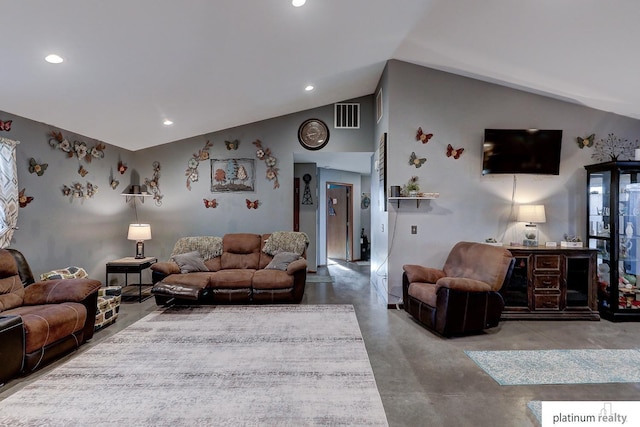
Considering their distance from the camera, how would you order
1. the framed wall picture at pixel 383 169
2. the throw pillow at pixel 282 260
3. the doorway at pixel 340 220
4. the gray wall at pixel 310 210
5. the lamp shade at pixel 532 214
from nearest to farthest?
the lamp shade at pixel 532 214 → the framed wall picture at pixel 383 169 → the throw pillow at pixel 282 260 → the gray wall at pixel 310 210 → the doorway at pixel 340 220

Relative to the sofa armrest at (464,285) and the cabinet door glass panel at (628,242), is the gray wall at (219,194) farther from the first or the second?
the cabinet door glass panel at (628,242)

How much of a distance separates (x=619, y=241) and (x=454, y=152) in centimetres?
223

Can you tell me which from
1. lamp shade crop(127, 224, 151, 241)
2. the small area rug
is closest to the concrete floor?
the small area rug

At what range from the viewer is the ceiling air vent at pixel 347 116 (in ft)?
19.0

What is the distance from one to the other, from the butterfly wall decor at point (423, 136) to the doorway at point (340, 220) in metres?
4.15

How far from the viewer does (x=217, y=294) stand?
4449 millimetres

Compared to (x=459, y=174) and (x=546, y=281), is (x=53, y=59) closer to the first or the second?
(x=459, y=174)

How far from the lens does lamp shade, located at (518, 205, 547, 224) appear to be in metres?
4.20

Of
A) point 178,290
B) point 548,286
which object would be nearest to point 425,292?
point 548,286

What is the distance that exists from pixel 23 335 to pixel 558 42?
5.45 metres

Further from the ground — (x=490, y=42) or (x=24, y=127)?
(x=490, y=42)

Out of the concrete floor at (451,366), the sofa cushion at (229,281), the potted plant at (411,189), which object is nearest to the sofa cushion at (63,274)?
the concrete floor at (451,366)

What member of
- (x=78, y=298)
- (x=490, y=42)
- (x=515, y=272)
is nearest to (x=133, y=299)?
(x=78, y=298)

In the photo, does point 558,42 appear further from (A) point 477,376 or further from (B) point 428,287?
(A) point 477,376
